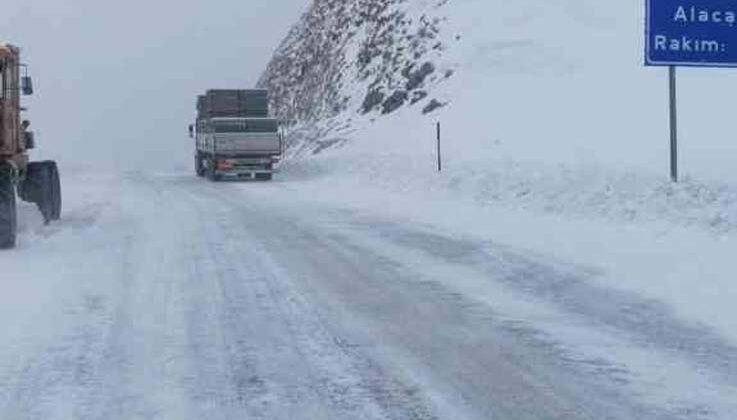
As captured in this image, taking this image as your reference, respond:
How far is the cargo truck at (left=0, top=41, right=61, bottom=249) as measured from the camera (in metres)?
15.2

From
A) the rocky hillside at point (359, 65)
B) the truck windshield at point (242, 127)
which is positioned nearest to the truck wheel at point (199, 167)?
the truck windshield at point (242, 127)

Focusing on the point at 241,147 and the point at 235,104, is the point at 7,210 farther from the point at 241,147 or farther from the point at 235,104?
the point at 235,104

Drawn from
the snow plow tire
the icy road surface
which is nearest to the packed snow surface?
the icy road surface

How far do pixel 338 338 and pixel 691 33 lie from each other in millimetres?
11009

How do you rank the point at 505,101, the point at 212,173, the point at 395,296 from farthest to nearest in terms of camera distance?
1. the point at 505,101
2. the point at 212,173
3. the point at 395,296

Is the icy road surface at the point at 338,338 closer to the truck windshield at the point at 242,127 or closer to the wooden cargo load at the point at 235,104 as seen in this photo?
the truck windshield at the point at 242,127

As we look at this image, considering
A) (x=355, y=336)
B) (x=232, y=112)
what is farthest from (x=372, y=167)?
(x=355, y=336)

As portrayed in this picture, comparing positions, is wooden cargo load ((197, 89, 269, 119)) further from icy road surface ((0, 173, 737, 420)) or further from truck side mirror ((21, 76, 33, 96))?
icy road surface ((0, 173, 737, 420))

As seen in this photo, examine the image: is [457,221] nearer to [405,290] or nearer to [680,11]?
[680,11]

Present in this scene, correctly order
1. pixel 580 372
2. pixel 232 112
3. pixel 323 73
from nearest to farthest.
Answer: pixel 580 372, pixel 232 112, pixel 323 73

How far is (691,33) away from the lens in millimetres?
17578

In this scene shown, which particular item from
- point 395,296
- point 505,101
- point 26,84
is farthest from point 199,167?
point 395,296

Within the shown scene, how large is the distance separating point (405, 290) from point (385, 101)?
3555 centimetres

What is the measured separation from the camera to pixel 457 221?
1881 centimetres
